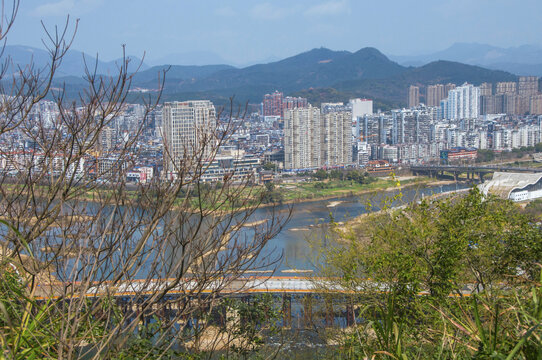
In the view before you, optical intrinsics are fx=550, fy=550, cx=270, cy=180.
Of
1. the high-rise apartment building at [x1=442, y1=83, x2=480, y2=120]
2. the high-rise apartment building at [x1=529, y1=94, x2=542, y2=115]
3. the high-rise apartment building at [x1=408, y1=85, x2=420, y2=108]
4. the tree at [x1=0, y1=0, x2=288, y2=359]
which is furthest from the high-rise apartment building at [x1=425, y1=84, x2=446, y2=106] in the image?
the tree at [x1=0, y1=0, x2=288, y2=359]

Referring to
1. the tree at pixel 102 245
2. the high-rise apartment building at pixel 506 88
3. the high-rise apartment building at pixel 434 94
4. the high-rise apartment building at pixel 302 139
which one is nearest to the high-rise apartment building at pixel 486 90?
the high-rise apartment building at pixel 506 88

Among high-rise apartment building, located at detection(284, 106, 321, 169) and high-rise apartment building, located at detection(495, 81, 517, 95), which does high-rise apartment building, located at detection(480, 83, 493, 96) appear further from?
high-rise apartment building, located at detection(284, 106, 321, 169)

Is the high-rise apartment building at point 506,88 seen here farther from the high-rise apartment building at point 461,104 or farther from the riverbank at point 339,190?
the riverbank at point 339,190

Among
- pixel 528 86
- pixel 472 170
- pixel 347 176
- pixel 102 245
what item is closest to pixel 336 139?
pixel 347 176

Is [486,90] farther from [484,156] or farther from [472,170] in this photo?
[472,170]

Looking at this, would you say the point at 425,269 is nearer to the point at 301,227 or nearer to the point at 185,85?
the point at 301,227

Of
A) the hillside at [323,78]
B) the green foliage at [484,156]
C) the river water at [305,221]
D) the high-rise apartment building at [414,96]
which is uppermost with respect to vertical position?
the hillside at [323,78]
